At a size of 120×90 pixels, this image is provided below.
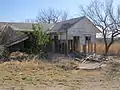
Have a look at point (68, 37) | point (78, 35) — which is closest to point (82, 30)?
point (78, 35)

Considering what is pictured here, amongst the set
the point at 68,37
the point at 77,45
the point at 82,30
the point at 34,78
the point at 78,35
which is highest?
the point at 82,30

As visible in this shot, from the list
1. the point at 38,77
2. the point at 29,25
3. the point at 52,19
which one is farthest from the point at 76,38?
the point at 52,19

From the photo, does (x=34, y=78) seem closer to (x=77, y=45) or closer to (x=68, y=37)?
(x=68, y=37)

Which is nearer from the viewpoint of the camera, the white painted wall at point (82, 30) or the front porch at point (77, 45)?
the white painted wall at point (82, 30)

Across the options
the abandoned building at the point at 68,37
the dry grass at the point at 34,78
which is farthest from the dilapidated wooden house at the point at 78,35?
the dry grass at the point at 34,78

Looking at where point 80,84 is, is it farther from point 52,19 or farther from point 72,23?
point 52,19

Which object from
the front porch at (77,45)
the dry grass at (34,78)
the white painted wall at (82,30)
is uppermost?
the white painted wall at (82,30)

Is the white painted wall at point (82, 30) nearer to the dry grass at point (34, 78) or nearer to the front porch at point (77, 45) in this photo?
the front porch at point (77, 45)

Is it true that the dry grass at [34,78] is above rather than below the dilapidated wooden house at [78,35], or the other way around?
below

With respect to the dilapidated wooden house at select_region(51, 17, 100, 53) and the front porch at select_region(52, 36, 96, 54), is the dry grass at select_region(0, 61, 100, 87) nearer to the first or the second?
the dilapidated wooden house at select_region(51, 17, 100, 53)

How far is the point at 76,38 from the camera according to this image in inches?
1361

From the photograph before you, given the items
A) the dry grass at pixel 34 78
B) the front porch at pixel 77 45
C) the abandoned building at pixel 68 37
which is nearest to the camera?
the dry grass at pixel 34 78

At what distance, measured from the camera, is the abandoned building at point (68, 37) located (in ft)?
110

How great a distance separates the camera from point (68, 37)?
110ft
